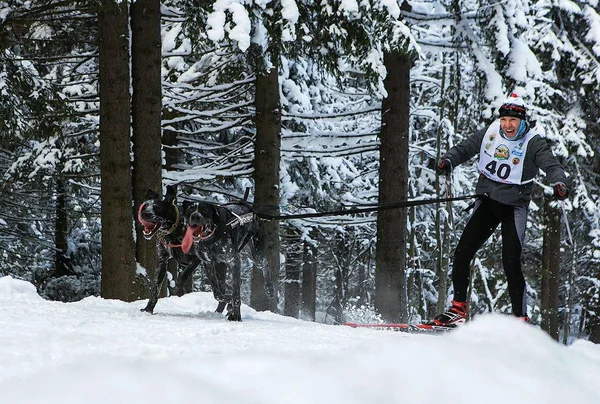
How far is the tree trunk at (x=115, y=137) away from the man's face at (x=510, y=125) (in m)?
4.49

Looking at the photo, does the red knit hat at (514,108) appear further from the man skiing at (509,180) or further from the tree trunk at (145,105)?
the tree trunk at (145,105)

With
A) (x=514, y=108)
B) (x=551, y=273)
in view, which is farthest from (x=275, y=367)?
(x=551, y=273)

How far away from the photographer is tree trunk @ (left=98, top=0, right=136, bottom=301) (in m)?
8.32

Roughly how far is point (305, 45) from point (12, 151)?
9855 millimetres

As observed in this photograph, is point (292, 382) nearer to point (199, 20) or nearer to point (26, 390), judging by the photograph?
point (26, 390)

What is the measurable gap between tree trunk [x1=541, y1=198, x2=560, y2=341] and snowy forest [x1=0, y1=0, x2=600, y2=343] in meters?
0.06

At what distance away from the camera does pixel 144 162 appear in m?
8.80

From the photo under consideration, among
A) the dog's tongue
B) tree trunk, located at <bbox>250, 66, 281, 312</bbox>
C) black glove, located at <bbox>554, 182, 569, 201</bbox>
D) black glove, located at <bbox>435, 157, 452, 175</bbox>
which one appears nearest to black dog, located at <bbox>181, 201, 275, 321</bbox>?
the dog's tongue

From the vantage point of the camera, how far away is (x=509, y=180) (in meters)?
6.11

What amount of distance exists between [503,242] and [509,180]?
0.58 m

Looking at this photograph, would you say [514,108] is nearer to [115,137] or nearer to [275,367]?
[275,367]

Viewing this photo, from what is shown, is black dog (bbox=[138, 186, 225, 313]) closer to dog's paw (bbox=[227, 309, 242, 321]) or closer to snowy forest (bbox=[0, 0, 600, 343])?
dog's paw (bbox=[227, 309, 242, 321])

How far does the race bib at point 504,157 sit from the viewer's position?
240 inches

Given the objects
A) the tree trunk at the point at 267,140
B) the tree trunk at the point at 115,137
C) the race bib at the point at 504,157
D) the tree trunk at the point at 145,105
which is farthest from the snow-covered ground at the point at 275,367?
Result: the tree trunk at the point at 267,140
